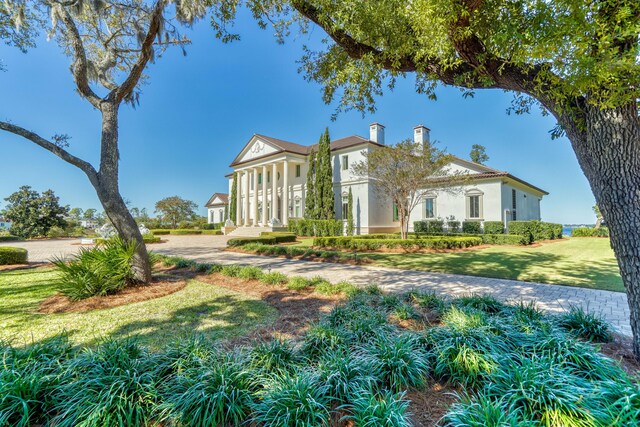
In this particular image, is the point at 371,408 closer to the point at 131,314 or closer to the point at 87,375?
the point at 87,375

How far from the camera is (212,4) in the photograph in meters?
5.71

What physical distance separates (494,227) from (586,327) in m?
17.5

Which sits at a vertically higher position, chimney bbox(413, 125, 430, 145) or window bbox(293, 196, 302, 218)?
chimney bbox(413, 125, 430, 145)

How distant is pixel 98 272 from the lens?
5836 mm

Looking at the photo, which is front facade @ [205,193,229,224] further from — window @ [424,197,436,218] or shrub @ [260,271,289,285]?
shrub @ [260,271,289,285]

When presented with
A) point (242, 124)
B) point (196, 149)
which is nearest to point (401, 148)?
point (242, 124)

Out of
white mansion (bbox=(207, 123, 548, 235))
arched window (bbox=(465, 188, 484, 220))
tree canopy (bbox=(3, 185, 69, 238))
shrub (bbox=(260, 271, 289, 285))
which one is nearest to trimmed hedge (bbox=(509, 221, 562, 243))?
white mansion (bbox=(207, 123, 548, 235))

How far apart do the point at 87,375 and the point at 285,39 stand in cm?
709

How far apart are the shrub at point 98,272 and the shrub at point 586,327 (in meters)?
8.04

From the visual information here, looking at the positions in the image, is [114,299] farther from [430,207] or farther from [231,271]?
[430,207]

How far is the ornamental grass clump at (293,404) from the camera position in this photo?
6.15ft

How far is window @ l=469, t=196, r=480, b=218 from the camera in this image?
A: 20.1m

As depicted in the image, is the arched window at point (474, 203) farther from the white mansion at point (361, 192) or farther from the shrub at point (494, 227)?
the shrub at point (494, 227)

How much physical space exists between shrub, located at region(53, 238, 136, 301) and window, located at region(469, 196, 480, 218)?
21013 millimetres
